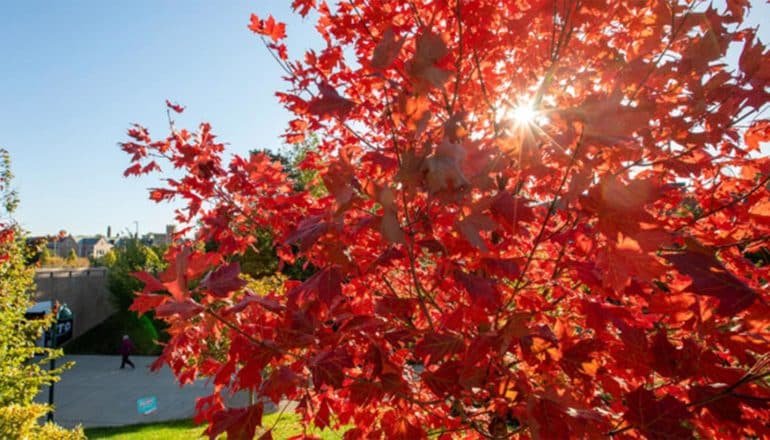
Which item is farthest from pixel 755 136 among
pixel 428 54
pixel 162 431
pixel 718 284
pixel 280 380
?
pixel 162 431

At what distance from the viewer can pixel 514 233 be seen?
1.24 metres

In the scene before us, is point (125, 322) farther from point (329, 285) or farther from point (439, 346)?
point (439, 346)

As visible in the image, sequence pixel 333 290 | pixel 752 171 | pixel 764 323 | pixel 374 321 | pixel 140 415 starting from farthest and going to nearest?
pixel 140 415 < pixel 752 171 < pixel 374 321 < pixel 333 290 < pixel 764 323

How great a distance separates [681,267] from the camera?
962 mm

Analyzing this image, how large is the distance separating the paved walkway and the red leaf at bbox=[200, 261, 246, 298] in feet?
23.7

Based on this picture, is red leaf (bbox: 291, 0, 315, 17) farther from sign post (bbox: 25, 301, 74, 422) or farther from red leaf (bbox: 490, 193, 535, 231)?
sign post (bbox: 25, 301, 74, 422)

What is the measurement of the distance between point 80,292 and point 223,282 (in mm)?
23239

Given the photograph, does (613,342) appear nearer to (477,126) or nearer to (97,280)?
(477,126)

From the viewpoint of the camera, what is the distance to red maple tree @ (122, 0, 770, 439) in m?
1.11

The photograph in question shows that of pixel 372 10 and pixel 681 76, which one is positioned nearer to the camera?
pixel 681 76

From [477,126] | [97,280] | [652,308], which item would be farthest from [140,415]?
[97,280]

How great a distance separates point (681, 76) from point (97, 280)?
25102mm

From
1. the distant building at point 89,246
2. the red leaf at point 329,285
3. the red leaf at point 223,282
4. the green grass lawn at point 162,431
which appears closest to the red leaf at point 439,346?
the red leaf at point 329,285

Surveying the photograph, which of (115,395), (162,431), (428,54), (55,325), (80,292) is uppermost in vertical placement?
(428,54)
